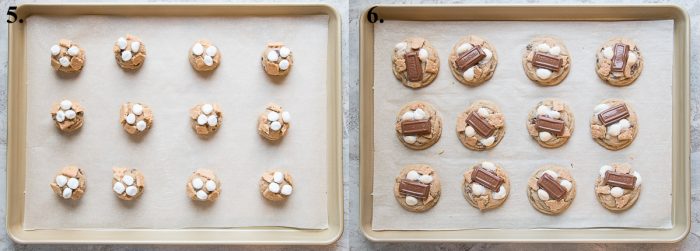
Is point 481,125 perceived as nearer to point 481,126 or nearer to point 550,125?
point 481,126

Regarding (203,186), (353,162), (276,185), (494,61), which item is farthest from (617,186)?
(203,186)

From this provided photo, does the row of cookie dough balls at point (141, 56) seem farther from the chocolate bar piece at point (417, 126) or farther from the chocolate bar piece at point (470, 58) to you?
the chocolate bar piece at point (470, 58)

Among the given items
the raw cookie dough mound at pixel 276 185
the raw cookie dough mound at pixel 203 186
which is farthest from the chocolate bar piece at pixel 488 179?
the raw cookie dough mound at pixel 203 186

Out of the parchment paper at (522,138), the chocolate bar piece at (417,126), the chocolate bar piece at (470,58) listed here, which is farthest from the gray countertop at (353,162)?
the chocolate bar piece at (470,58)

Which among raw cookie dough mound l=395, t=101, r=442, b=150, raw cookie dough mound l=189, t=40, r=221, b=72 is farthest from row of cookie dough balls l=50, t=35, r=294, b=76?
raw cookie dough mound l=395, t=101, r=442, b=150

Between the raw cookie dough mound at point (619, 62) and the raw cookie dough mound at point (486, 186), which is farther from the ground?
the raw cookie dough mound at point (619, 62)

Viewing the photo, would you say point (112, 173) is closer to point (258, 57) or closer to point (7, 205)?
point (7, 205)

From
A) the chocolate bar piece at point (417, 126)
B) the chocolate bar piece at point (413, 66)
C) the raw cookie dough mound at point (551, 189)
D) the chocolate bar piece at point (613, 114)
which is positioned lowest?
the raw cookie dough mound at point (551, 189)

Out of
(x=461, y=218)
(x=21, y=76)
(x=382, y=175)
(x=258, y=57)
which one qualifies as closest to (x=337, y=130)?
(x=382, y=175)
